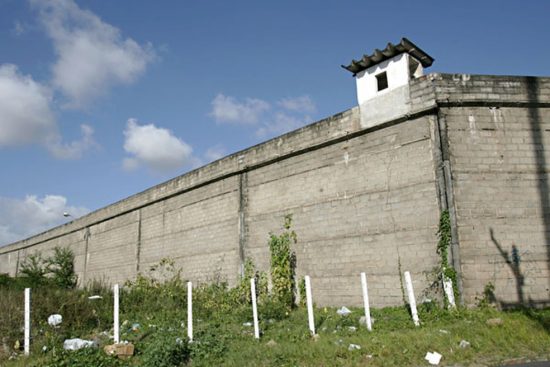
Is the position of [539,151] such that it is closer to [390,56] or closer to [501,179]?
[501,179]

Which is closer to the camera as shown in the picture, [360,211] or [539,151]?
[539,151]

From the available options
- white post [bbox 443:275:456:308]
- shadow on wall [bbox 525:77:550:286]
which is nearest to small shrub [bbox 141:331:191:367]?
white post [bbox 443:275:456:308]

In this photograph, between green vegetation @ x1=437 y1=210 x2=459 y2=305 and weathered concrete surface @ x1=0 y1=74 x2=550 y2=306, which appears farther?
weathered concrete surface @ x1=0 y1=74 x2=550 y2=306

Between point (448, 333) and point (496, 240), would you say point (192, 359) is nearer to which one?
point (448, 333)

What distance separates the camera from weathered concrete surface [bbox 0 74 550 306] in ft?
27.5

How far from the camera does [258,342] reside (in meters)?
7.25

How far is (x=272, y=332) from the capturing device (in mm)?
7906

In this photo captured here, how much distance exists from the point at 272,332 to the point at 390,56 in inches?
254

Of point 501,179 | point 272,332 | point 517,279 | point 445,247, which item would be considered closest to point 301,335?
point 272,332

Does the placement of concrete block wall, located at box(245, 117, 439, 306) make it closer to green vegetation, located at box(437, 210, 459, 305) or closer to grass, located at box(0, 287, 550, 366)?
green vegetation, located at box(437, 210, 459, 305)

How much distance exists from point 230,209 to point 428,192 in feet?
19.7

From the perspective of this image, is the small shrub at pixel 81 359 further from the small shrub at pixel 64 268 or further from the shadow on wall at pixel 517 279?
the small shrub at pixel 64 268

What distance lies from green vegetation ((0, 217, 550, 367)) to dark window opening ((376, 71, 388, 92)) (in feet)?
12.9

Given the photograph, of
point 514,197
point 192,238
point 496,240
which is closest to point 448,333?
point 496,240
